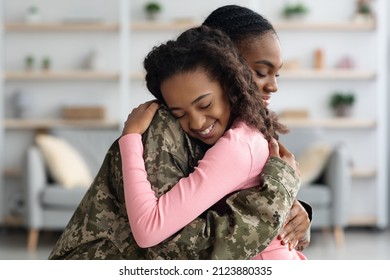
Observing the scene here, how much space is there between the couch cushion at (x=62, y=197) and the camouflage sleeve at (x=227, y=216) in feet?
12.6

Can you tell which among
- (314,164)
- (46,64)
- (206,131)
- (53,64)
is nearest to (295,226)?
(206,131)

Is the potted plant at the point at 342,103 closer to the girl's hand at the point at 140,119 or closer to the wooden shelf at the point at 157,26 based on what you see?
the wooden shelf at the point at 157,26

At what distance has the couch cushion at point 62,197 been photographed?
4977mm

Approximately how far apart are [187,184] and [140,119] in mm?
145

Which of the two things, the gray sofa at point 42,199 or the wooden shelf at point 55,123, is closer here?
the gray sofa at point 42,199

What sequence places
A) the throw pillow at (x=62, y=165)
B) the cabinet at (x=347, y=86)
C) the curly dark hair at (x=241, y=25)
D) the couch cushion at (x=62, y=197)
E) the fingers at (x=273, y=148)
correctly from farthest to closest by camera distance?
the cabinet at (x=347, y=86) → the throw pillow at (x=62, y=165) → the couch cushion at (x=62, y=197) → the curly dark hair at (x=241, y=25) → the fingers at (x=273, y=148)

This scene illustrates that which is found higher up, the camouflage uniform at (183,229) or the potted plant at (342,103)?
the potted plant at (342,103)

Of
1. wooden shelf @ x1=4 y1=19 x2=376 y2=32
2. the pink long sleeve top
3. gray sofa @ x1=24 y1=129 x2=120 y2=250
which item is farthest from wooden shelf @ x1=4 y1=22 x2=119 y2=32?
the pink long sleeve top

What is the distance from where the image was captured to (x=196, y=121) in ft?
4.05

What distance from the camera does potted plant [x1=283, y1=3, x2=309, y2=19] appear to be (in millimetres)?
6078

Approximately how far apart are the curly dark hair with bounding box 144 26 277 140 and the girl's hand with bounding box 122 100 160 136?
5 cm

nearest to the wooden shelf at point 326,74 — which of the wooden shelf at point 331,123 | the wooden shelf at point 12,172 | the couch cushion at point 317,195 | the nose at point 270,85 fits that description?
the wooden shelf at point 331,123

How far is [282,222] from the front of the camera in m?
1.18

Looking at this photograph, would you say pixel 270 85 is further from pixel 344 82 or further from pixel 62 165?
pixel 344 82
